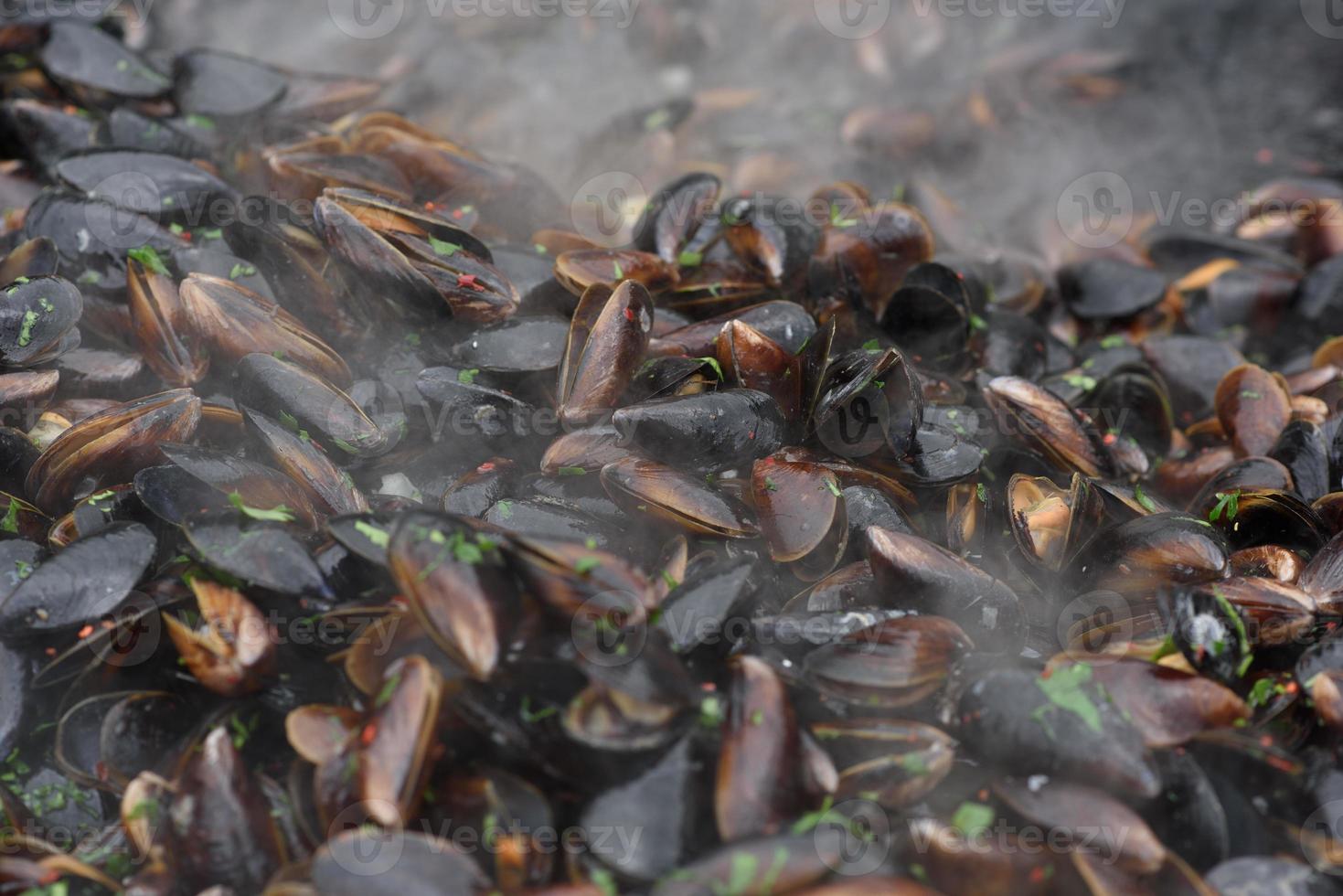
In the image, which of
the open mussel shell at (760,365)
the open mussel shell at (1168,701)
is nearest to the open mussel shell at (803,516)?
the open mussel shell at (760,365)

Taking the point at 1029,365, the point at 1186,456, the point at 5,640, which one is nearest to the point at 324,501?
the point at 5,640

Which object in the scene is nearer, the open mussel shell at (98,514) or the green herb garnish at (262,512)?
the green herb garnish at (262,512)

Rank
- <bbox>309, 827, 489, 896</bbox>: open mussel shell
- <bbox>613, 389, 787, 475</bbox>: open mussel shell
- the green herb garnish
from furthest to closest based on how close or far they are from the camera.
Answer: <bbox>613, 389, 787, 475</bbox>: open mussel shell
the green herb garnish
<bbox>309, 827, 489, 896</bbox>: open mussel shell

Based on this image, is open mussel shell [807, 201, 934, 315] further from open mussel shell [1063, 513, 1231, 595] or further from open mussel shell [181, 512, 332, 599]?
open mussel shell [181, 512, 332, 599]

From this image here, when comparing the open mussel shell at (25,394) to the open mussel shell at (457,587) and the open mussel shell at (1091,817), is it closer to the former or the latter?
the open mussel shell at (457,587)

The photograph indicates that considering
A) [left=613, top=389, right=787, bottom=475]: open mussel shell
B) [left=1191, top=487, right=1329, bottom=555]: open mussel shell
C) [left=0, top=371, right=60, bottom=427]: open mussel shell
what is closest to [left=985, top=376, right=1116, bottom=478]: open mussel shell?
[left=1191, top=487, right=1329, bottom=555]: open mussel shell

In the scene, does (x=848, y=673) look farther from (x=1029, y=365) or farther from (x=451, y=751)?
(x=1029, y=365)

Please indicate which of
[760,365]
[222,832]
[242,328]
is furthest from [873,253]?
[222,832]
